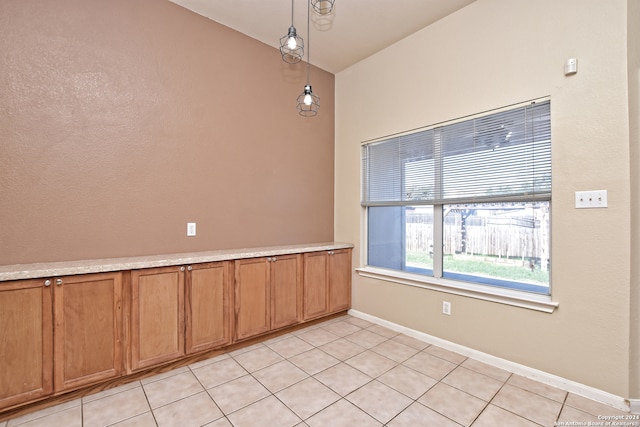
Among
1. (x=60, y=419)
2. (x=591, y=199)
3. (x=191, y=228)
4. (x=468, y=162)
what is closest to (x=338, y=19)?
(x=468, y=162)

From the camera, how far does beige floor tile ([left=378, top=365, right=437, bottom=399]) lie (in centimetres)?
214

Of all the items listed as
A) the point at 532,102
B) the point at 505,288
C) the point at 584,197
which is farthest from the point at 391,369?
the point at 532,102

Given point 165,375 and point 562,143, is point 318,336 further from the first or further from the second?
point 562,143

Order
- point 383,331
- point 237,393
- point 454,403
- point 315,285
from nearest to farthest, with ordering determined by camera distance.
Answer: point 454,403, point 237,393, point 383,331, point 315,285

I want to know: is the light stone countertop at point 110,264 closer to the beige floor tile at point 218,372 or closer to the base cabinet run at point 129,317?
the base cabinet run at point 129,317

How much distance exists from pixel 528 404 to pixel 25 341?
320cm

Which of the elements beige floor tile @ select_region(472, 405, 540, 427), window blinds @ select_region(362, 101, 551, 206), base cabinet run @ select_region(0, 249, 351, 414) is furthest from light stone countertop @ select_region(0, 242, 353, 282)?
beige floor tile @ select_region(472, 405, 540, 427)

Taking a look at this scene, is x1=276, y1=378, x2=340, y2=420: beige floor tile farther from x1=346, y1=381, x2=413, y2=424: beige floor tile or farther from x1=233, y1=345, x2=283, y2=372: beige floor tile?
x1=233, y1=345, x2=283, y2=372: beige floor tile

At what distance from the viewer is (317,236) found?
12.5ft

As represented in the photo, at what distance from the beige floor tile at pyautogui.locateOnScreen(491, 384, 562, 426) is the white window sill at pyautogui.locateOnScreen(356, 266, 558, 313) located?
0.60 metres

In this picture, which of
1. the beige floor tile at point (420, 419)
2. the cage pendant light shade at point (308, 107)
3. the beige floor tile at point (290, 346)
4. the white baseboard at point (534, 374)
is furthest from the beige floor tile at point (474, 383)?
the cage pendant light shade at point (308, 107)

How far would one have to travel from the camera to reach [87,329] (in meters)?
2.03

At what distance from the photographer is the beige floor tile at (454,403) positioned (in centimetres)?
187

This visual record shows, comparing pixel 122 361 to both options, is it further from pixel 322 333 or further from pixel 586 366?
pixel 586 366
